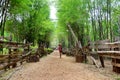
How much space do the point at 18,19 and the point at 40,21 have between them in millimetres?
3939

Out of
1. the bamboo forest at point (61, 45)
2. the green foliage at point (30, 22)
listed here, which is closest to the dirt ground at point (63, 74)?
the bamboo forest at point (61, 45)

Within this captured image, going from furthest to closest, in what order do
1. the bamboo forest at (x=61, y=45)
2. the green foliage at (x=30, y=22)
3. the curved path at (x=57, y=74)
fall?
the green foliage at (x=30, y=22) → the bamboo forest at (x=61, y=45) → the curved path at (x=57, y=74)

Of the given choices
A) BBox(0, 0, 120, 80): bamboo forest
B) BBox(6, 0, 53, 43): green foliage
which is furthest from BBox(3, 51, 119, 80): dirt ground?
BBox(6, 0, 53, 43): green foliage

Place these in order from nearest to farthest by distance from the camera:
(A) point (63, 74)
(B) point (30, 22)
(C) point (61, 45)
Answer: (A) point (63, 74), (C) point (61, 45), (B) point (30, 22)

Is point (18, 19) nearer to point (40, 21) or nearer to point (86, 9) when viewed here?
point (40, 21)

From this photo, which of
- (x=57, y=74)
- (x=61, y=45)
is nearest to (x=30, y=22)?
(x=61, y=45)

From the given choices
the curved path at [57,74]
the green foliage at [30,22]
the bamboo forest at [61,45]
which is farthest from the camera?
the green foliage at [30,22]

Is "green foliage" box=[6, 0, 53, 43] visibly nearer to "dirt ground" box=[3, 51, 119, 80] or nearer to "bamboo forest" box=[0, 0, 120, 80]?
"bamboo forest" box=[0, 0, 120, 80]

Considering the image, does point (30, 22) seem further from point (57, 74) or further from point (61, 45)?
point (57, 74)

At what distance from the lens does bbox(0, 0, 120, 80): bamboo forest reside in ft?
36.9

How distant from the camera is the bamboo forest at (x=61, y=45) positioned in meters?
11.2

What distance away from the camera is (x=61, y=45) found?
2983 cm

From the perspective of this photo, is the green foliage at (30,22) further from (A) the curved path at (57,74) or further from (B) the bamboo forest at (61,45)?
(A) the curved path at (57,74)

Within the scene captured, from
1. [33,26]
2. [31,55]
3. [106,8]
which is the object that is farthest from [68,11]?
[31,55]
